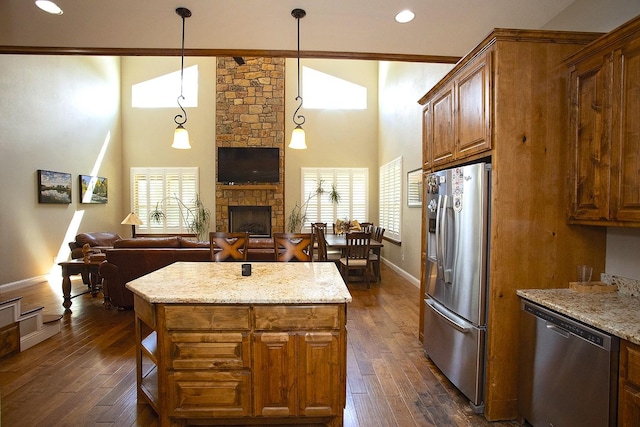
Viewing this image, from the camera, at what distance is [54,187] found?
6027mm

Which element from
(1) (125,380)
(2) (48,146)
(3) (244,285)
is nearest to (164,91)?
(2) (48,146)

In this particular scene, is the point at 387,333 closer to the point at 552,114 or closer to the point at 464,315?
the point at 464,315

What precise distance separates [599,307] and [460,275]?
76 cm

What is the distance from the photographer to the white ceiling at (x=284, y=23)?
7.86 ft

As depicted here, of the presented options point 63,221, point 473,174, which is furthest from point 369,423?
point 63,221

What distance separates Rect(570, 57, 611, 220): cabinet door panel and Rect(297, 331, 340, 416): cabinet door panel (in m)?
1.63

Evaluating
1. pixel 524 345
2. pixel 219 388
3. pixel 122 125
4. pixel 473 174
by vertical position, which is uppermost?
pixel 122 125

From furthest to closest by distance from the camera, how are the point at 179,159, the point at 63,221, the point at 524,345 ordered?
the point at 179,159, the point at 63,221, the point at 524,345

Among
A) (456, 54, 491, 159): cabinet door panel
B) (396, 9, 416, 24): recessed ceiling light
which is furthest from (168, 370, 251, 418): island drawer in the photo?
(396, 9, 416, 24): recessed ceiling light

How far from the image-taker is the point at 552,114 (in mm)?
2045

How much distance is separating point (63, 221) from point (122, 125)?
10.5ft

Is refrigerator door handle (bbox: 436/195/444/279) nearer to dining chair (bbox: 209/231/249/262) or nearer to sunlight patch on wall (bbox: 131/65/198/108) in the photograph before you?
dining chair (bbox: 209/231/249/262)

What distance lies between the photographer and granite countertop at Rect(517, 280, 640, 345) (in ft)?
4.66

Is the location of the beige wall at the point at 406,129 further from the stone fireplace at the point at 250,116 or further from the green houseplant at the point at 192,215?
the green houseplant at the point at 192,215
